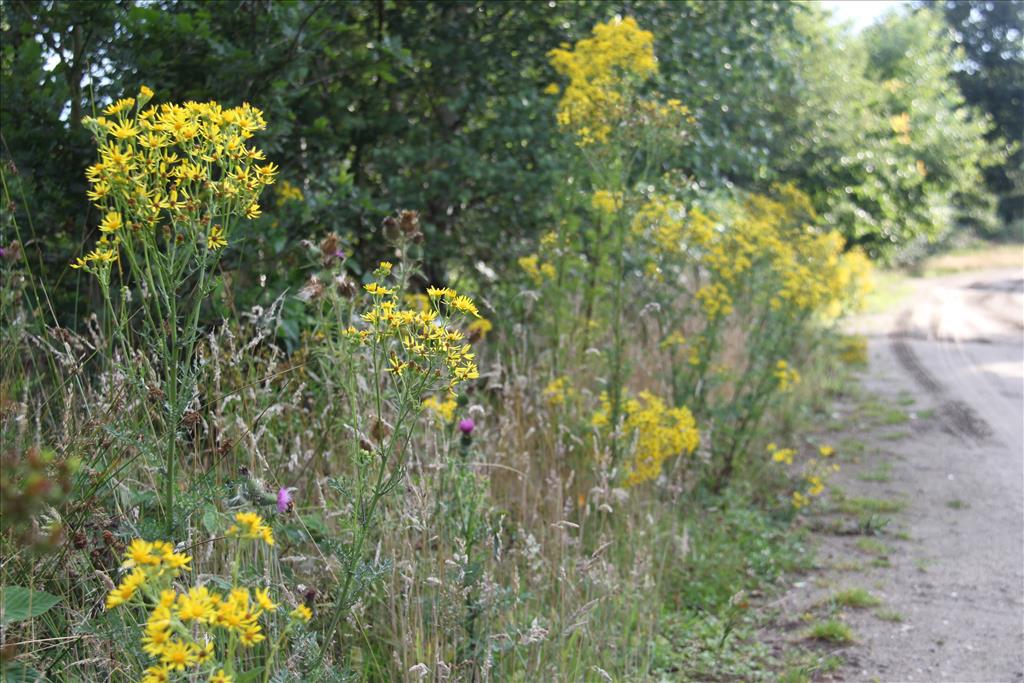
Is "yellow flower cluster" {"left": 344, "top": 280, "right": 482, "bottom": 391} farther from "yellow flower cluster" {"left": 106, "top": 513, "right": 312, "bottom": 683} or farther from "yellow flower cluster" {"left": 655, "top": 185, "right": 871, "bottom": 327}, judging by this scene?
"yellow flower cluster" {"left": 655, "top": 185, "right": 871, "bottom": 327}

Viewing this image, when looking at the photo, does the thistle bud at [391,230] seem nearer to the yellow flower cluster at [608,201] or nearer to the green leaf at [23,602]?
the green leaf at [23,602]

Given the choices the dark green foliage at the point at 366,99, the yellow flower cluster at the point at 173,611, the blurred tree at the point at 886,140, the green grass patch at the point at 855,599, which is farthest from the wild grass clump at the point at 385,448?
the blurred tree at the point at 886,140

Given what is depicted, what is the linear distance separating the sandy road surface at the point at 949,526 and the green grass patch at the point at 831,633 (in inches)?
1.9

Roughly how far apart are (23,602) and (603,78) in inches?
137

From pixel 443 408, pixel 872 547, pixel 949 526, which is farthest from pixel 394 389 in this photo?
pixel 949 526

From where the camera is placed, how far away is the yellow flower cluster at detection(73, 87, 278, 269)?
210 centimetres

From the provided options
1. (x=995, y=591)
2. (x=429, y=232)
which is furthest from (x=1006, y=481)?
(x=429, y=232)

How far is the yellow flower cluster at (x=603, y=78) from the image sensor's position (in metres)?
4.46

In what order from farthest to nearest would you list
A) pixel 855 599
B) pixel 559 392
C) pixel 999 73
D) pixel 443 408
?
pixel 999 73
pixel 559 392
pixel 855 599
pixel 443 408

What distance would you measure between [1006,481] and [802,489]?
1202 millimetres

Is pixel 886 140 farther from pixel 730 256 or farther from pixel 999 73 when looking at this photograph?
pixel 999 73

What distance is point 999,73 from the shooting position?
114ft

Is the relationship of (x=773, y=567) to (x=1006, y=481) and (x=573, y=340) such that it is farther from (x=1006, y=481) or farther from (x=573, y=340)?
(x=1006, y=481)

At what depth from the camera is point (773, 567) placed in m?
4.30
